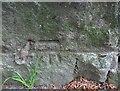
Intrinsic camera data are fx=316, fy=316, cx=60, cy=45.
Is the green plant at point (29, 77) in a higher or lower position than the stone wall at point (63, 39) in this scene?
lower

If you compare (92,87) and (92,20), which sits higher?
(92,20)

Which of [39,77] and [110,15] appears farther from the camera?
[39,77]

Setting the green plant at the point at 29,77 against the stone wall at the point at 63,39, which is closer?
the stone wall at the point at 63,39

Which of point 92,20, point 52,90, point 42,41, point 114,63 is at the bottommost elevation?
point 52,90

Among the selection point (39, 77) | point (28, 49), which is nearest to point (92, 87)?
point (39, 77)

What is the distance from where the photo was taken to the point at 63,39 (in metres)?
2.02

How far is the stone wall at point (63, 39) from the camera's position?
1942 mm

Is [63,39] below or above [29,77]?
above

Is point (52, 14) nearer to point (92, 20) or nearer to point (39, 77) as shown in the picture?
point (92, 20)

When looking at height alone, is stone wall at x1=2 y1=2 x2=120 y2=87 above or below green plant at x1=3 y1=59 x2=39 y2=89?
above

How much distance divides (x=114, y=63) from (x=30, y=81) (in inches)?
22.4

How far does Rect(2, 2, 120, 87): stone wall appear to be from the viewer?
1.94m

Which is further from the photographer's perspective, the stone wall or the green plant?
the green plant

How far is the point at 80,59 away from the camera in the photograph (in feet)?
6.77
